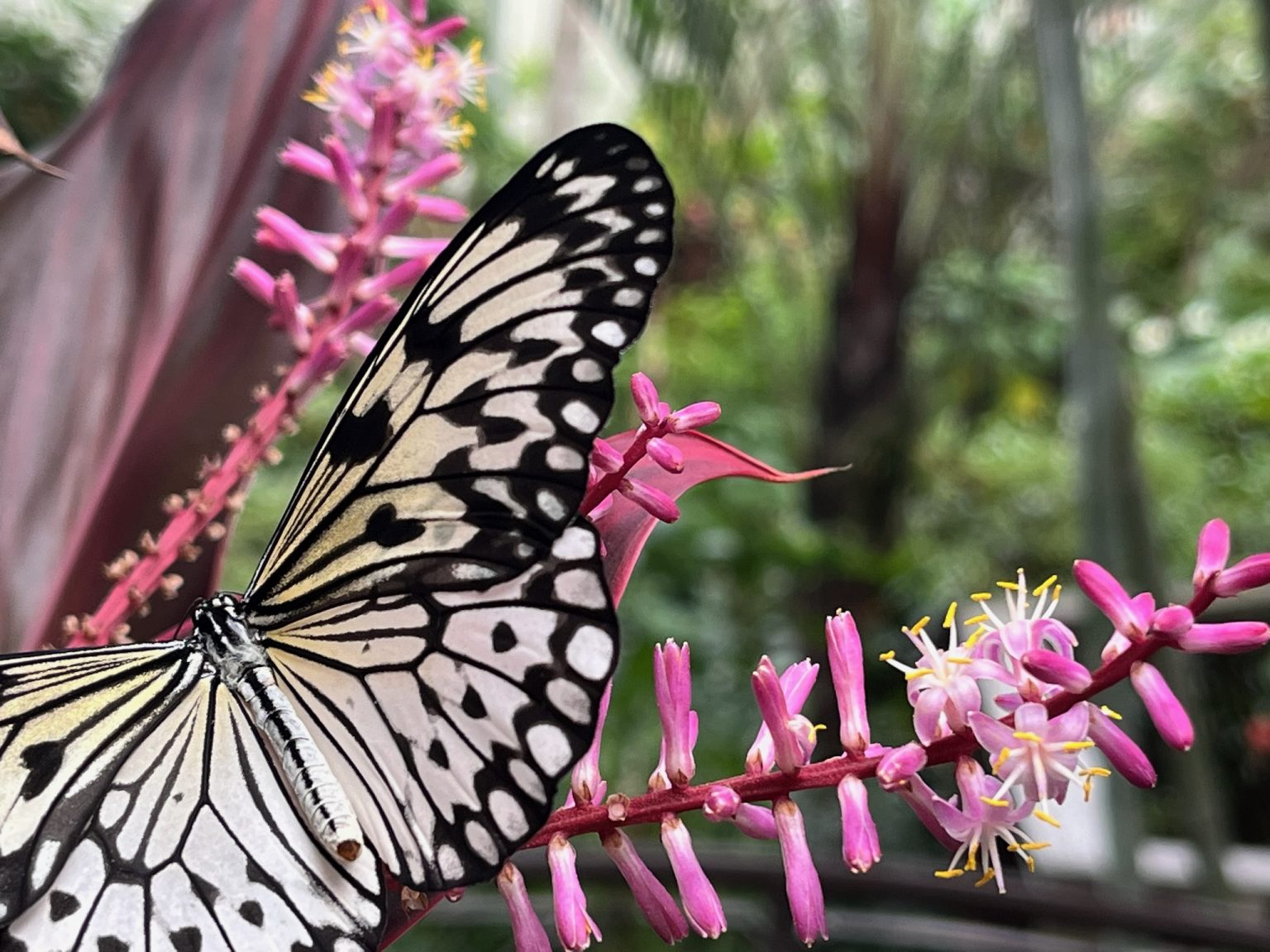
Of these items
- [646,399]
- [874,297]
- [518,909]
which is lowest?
Result: [518,909]

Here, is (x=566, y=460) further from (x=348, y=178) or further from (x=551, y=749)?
(x=348, y=178)

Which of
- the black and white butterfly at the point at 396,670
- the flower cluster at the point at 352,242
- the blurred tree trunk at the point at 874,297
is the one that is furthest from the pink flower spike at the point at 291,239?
the blurred tree trunk at the point at 874,297

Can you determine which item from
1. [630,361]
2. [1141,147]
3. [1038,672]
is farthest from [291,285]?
[1141,147]

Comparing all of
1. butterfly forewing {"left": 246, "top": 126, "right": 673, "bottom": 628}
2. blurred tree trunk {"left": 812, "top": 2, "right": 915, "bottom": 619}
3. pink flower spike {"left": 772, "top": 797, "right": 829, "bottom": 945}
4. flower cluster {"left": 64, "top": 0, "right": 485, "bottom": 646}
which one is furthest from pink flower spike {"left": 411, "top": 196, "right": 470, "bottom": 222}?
blurred tree trunk {"left": 812, "top": 2, "right": 915, "bottom": 619}

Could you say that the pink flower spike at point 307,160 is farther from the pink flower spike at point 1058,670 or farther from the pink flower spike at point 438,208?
the pink flower spike at point 1058,670

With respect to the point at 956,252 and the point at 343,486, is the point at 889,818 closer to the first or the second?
the point at 956,252

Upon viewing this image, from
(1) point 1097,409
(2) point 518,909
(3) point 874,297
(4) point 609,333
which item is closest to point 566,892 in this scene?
(2) point 518,909
